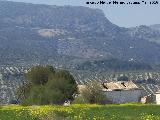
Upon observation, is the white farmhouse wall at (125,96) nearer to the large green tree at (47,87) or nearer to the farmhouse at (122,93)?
the farmhouse at (122,93)

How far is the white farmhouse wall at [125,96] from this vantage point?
13120cm

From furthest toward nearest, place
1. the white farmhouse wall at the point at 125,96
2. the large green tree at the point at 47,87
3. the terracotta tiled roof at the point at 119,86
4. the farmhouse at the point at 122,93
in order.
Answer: the terracotta tiled roof at the point at 119,86 → the white farmhouse wall at the point at 125,96 → the farmhouse at the point at 122,93 → the large green tree at the point at 47,87

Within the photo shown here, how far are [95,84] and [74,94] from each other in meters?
7.41

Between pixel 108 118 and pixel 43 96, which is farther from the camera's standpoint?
pixel 43 96

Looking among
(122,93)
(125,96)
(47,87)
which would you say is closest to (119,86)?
(122,93)

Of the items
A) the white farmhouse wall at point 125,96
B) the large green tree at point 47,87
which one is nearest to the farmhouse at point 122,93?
the white farmhouse wall at point 125,96

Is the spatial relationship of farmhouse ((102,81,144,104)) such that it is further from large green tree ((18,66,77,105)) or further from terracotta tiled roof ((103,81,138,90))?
large green tree ((18,66,77,105))

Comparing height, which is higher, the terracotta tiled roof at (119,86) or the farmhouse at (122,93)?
the terracotta tiled roof at (119,86)

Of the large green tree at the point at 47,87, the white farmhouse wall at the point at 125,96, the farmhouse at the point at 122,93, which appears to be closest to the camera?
the large green tree at the point at 47,87

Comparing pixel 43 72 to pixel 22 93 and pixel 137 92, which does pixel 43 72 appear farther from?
pixel 137 92

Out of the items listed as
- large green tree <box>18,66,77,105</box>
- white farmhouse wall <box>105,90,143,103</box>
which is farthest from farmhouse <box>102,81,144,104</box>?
large green tree <box>18,66,77,105</box>

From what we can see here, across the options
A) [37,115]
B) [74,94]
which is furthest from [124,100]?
[37,115]

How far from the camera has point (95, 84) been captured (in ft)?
346

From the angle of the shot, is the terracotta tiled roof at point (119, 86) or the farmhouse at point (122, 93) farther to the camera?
the terracotta tiled roof at point (119, 86)
